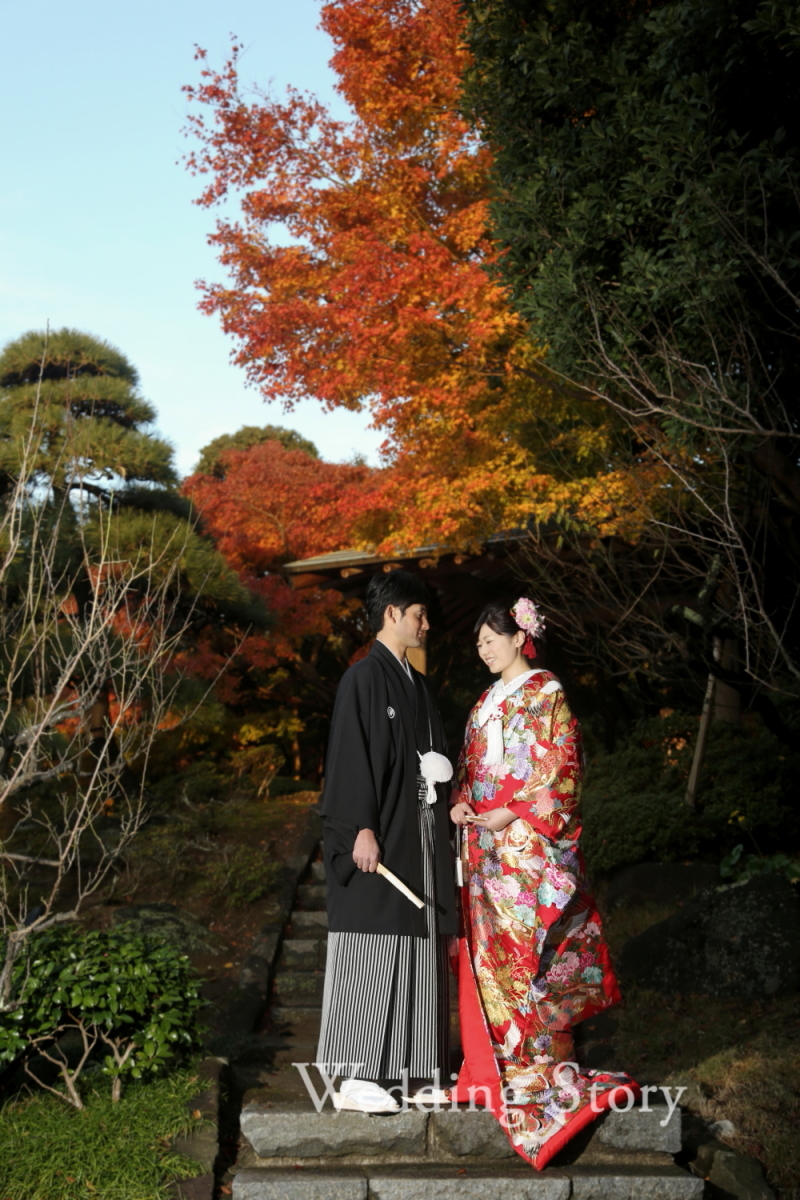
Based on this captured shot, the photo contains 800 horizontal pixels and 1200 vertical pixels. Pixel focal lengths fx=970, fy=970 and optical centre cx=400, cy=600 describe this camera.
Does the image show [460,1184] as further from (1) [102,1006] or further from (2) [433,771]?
(1) [102,1006]

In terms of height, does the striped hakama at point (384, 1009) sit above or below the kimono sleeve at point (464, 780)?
below

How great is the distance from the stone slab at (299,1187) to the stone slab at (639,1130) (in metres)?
0.86

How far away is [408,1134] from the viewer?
333cm

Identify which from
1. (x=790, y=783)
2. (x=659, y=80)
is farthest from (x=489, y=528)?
(x=659, y=80)

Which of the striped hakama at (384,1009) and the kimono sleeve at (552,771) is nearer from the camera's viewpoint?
the striped hakama at (384,1009)

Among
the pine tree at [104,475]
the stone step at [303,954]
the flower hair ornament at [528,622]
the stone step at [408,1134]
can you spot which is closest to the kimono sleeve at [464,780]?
the flower hair ornament at [528,622]

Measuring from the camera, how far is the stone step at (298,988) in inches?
259

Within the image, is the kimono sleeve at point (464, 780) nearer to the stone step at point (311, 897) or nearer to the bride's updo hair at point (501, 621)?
the bride's updo hair at point (501, 621)

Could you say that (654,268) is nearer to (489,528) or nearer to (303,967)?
(489,528)

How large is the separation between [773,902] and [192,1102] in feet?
12.7

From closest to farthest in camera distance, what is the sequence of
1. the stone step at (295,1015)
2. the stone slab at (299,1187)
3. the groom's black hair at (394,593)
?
the stone slab at (299,1187)
the groom's black hair at (394,593)
the stone step at (295,1015)

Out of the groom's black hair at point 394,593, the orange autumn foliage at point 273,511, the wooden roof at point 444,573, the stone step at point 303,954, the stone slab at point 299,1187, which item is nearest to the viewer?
the stone slab at point 299,1187

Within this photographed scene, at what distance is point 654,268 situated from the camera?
16.2 feet

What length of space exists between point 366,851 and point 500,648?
0.95 meters
